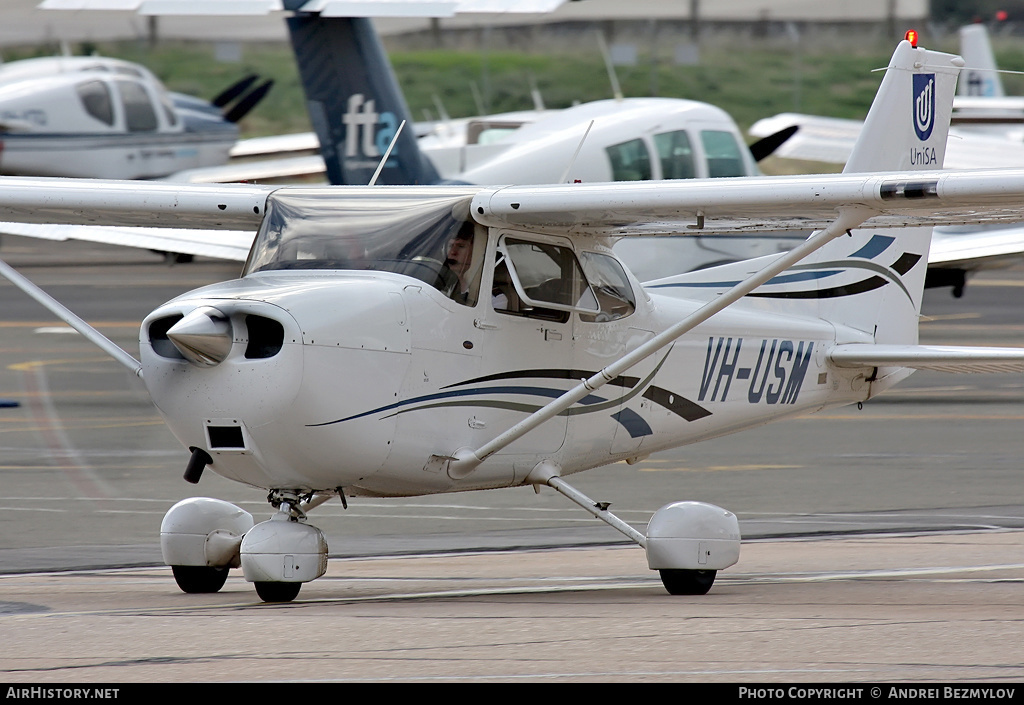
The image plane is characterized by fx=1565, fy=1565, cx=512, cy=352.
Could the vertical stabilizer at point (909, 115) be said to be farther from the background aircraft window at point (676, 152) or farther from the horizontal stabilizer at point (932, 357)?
the background aircraft window at point (676, 152)

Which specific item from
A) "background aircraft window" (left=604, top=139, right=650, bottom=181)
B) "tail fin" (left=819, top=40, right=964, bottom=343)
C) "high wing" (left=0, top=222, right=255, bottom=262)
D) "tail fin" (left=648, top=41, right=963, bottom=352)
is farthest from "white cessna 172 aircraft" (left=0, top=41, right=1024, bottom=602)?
"background aircraft window" (left=604, top=139, right=650, bottom=181)

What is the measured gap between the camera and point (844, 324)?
10.6 meters

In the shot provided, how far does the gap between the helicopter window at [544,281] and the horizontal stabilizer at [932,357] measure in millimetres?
2231

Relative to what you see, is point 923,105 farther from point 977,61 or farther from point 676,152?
point 977,61

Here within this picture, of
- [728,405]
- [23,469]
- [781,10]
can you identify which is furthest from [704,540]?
[781,10]

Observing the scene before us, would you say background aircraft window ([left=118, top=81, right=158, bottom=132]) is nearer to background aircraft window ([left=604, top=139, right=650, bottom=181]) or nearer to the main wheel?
background aircraft window ([left=604, top=139, right=650, bottom=181])

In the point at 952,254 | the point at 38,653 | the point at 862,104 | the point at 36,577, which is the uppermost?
the point at 38,653

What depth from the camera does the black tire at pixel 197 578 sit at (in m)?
8.14

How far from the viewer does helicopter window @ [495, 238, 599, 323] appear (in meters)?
8.23

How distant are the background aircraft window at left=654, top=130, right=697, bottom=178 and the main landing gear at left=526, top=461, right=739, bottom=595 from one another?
9114 millimetres

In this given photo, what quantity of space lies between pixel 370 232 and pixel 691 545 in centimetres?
227

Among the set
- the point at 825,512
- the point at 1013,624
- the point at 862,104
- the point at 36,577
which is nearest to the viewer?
the point at 1013,624
